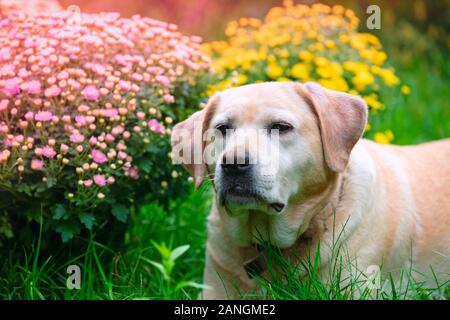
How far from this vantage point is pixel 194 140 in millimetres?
3305

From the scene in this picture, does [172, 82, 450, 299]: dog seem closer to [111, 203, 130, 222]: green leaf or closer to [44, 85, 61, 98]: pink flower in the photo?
[111, 203, 130, 222]: green leaf

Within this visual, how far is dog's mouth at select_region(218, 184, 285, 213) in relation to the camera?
292 centimetres

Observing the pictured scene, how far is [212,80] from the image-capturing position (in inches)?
160

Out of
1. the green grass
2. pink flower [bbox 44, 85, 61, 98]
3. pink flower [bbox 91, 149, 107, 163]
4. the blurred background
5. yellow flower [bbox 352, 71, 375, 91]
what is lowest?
the green grass

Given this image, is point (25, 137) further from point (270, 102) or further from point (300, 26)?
point (300, 26)

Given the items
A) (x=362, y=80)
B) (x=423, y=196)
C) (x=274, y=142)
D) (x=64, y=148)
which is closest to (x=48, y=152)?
(x=64, y=148)

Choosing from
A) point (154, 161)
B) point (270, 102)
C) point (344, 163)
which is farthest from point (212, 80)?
point (344, 163)

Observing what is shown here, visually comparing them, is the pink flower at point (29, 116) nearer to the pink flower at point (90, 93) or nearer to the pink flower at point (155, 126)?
the pink flower at point (90, 93)

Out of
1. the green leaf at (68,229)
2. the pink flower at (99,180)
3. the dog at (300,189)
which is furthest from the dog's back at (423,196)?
the green leaf at (68,229)

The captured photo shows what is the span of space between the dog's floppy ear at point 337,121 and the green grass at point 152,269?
47 centimetres

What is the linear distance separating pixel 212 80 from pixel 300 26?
124 cm

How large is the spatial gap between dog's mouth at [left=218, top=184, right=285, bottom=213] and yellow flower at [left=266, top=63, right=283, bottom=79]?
1818 mm

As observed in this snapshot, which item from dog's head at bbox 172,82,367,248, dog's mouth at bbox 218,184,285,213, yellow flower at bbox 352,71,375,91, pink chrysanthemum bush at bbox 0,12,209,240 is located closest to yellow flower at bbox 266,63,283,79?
yellow flower at bbox 352,71,375,91
